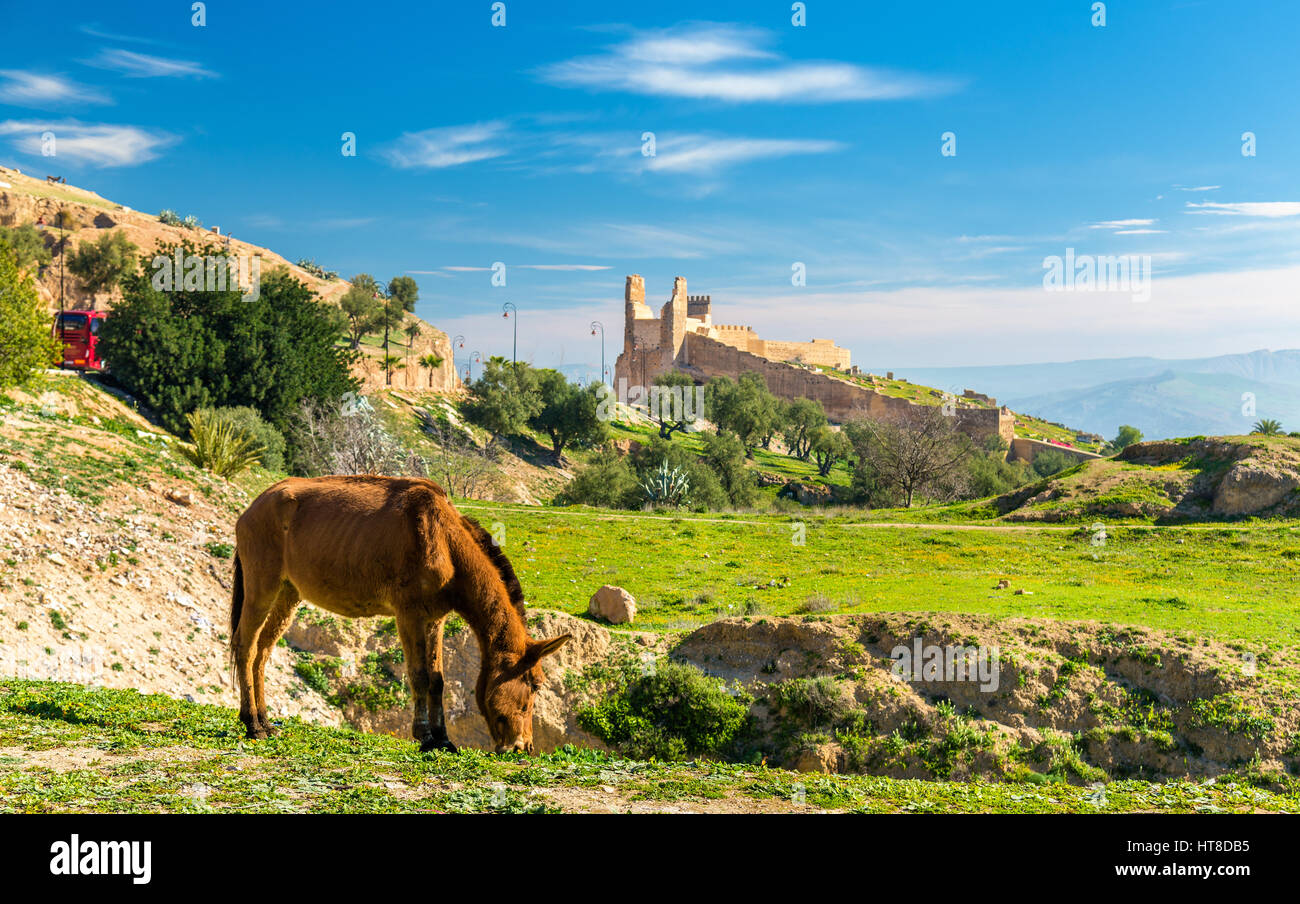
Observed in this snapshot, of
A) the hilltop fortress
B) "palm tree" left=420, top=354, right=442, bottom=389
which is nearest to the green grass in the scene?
"palm tree" left=420, top=354, right=442, bottom=389

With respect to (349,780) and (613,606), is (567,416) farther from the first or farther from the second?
(349,780)

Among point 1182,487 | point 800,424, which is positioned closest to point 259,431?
point 1182,487

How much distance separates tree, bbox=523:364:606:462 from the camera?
240 feet

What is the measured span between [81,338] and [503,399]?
32.3 meters

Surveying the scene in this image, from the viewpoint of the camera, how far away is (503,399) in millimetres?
70688

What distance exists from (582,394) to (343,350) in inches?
983

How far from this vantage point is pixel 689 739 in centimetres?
1514

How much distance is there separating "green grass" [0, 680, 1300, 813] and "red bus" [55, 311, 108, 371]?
38.3 metres

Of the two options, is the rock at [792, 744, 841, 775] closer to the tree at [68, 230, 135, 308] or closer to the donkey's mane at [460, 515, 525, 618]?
the donkey's mane at [460, 515, 525, 618]

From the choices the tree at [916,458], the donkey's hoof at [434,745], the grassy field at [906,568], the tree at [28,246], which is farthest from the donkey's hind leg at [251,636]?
the tree at [28,246]

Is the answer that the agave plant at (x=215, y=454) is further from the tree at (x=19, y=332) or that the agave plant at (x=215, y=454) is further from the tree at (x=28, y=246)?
the tree at (x=28, y=246)

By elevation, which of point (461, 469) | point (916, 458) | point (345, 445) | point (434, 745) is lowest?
point (434, 745)
